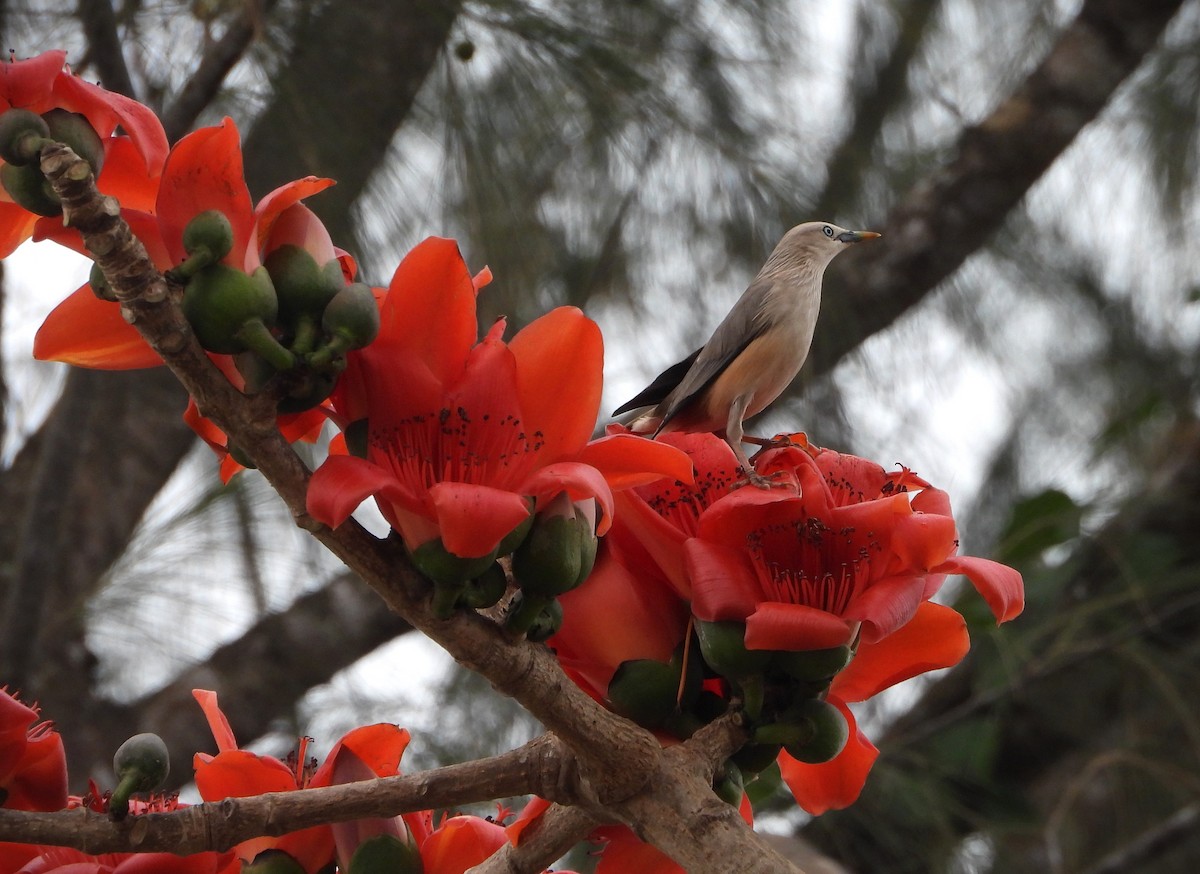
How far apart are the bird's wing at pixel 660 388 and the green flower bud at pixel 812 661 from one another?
508mm

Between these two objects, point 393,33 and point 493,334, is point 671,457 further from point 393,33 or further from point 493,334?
point 393,33

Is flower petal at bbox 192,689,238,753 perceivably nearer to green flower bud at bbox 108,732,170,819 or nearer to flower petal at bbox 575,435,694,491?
green flower bud at bbox 108,732,170,819

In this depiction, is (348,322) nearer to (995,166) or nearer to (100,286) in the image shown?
(100,286)

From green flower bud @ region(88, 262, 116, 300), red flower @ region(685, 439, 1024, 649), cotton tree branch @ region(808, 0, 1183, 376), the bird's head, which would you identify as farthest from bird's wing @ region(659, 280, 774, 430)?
cotton tree branch @ region(808, 0, 1183, 376)

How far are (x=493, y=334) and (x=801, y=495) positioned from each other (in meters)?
0.19

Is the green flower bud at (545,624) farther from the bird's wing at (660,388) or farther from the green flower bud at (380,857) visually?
the bird's wing at (660,388)

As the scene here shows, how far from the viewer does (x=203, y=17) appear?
5.77 ft

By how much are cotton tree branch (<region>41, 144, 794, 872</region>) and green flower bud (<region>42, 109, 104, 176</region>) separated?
0.15 ft

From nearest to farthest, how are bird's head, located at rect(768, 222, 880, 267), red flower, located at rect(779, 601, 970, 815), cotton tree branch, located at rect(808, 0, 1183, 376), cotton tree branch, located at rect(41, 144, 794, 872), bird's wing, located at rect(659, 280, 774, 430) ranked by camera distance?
cotton tree branch, located at rect(41, 144, 794, 872)
red flower, located at rect(779, 601, 970, 815)
bird's wing, located at rect(659, 280, 774, 430)
bird's head, located at rect(768, 222, 880, 267)
cotton tree branch, located at rect(808, 0, 1183, 376)

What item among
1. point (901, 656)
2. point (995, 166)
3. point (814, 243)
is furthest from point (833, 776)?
point (995, 166)

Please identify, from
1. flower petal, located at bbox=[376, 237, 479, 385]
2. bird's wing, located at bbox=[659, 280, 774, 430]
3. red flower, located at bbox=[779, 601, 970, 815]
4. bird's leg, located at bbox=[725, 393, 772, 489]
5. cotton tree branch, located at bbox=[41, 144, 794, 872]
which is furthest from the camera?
bird's wing, located at bbox=[659, 280, 774, 430]

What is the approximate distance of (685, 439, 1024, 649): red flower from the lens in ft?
2.20

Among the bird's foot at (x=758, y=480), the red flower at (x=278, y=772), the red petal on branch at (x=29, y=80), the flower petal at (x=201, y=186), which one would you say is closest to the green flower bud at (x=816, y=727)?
the bird's foot at (x=758, y=480)

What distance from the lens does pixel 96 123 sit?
2.07 feet
